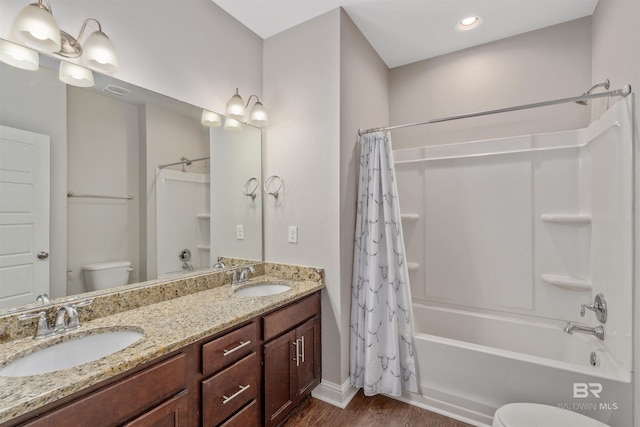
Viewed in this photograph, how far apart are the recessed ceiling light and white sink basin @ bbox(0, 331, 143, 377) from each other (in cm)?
283

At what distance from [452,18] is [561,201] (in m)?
1.55

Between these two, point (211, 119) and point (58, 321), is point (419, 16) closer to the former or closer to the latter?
point (211, 119)

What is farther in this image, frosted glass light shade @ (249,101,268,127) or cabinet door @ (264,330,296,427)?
frosted glass light shade @ (249,101,268,127)

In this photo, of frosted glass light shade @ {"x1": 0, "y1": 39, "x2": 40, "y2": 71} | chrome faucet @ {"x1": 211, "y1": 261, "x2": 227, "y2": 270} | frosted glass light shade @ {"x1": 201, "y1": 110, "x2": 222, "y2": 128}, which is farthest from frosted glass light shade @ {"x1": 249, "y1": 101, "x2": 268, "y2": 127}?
frosted glass light shade @ {"x1": 0, "y1": 39, "x2": 40, "y2": 71}

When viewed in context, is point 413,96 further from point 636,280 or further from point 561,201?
point 636,280

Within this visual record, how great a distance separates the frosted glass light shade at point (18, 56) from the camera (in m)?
1.15

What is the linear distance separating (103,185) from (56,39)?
626 mm

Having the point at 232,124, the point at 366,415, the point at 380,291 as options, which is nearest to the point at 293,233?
the point at 380,291

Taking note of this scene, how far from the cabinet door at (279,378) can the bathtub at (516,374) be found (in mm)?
839

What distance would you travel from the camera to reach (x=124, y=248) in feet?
4.99

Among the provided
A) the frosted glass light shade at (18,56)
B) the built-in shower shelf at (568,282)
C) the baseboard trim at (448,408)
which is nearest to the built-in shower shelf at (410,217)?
the built-in shower shelf at (568,282)

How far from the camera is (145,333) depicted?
1182 millimetres

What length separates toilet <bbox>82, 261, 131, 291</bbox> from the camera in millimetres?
1384

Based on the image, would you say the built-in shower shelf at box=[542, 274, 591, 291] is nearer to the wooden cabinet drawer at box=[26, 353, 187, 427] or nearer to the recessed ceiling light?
the recessed ceiling light
